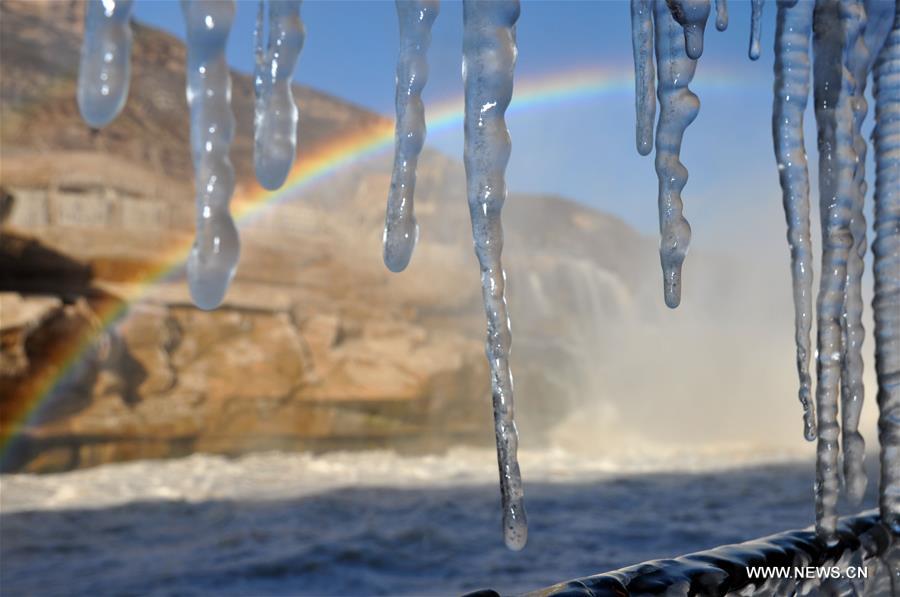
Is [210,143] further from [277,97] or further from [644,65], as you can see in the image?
[644,65]

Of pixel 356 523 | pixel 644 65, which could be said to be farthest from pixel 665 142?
pixel 356 523

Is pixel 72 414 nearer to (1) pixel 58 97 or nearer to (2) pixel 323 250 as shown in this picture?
(2) pixel 323 250

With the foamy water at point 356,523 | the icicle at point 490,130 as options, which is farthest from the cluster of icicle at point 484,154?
the foamy water at point 356,523

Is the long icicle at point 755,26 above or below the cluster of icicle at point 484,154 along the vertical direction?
above

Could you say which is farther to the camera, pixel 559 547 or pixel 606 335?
pixel 606 335

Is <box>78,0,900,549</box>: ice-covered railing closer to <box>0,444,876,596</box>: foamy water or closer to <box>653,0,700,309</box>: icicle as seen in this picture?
<box>653,0,700,309</box>: icicle

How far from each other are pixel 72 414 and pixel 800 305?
14.8 meters

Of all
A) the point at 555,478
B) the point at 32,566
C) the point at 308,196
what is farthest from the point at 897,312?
the point at 308,196

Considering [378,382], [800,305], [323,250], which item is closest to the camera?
[800,305]

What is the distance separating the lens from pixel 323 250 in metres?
18.6

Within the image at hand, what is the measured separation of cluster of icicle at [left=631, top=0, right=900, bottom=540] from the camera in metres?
1.53

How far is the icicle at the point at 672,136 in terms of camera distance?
1512 mm

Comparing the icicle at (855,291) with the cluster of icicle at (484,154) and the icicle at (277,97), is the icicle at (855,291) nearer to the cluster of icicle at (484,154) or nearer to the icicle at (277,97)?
the cluster of icicle at (484,154)

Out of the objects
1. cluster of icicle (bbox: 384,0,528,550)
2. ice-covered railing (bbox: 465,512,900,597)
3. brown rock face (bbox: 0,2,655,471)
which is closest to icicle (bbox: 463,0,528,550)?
cluster of icicle (bbox: 384,0,528,550)
